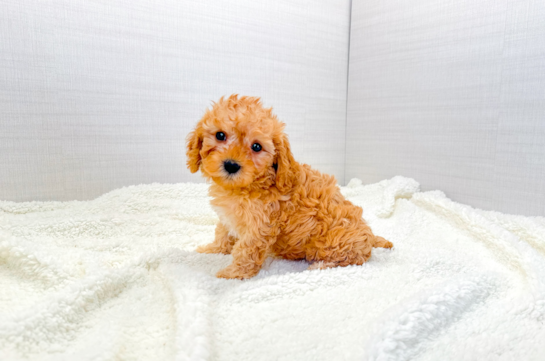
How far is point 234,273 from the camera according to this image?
1167mm

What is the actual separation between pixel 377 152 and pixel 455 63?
2.31ft

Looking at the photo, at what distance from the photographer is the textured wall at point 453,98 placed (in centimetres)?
178

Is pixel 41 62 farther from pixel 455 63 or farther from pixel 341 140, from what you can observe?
pixel 455 63

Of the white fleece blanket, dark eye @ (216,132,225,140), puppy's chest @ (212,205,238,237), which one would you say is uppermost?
dark eye @ (216,132,225,140)


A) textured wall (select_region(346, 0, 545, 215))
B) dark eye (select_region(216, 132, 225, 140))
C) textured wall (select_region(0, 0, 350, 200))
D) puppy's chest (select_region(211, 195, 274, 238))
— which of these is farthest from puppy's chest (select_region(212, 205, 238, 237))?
textured wall (select_region(346, 0, 545, 215))

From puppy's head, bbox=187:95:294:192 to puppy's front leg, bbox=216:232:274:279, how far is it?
0.59 feet

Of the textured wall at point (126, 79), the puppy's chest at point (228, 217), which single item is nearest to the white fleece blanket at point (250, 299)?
the puppy's chest at point (228, 217)

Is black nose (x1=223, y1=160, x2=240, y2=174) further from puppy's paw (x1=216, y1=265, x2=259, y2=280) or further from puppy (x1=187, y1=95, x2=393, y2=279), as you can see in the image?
puppy's paw (x1=216, y1=265, x2=259, y2=280)

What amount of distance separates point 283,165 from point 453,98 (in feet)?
4.60

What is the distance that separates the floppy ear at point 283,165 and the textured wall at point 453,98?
131cm

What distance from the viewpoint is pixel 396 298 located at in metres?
1.10

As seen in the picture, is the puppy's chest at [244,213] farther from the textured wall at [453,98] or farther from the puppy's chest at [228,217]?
the textured wall at [453,98]

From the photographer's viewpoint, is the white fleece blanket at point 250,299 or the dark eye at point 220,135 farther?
the dark eye at point 220,135

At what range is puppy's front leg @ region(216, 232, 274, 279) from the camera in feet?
3.81
